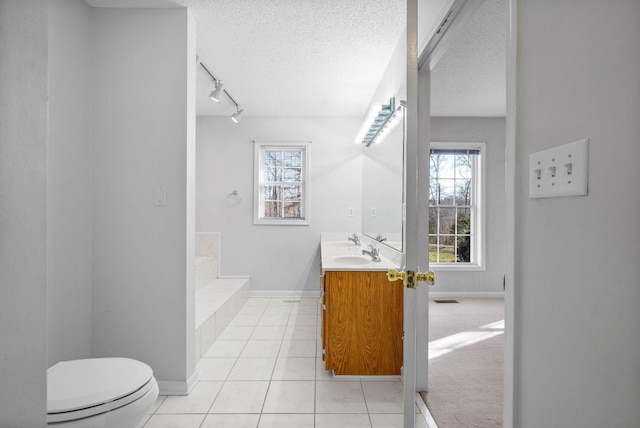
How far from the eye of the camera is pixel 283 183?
4.88 meters

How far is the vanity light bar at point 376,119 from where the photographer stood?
10.1 ft

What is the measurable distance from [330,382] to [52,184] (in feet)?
6.78

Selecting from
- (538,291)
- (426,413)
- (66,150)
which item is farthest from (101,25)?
(426,413)

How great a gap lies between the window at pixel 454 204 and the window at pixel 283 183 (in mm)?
1794

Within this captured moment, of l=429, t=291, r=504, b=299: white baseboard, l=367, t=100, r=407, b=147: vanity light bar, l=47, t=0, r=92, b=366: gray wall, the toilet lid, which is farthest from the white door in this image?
l=429, t=291, r=504, b=299: white baseboard

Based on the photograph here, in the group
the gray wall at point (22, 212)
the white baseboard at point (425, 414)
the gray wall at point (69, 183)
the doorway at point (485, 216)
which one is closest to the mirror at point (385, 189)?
the doorway at point (485, 216)

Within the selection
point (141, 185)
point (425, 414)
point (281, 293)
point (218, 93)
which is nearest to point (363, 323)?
point (425, 414)

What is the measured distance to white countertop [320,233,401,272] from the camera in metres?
2.44

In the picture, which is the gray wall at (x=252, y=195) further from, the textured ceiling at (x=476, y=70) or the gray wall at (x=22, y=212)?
the gray wall at (x=22, y=212)

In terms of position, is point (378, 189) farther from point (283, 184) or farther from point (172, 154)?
point (172, 154)

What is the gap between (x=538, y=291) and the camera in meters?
0.90

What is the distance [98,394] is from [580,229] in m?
1.66

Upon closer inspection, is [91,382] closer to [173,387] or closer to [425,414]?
[173,387]

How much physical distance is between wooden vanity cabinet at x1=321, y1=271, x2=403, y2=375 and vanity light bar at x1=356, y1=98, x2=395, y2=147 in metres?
1.47
